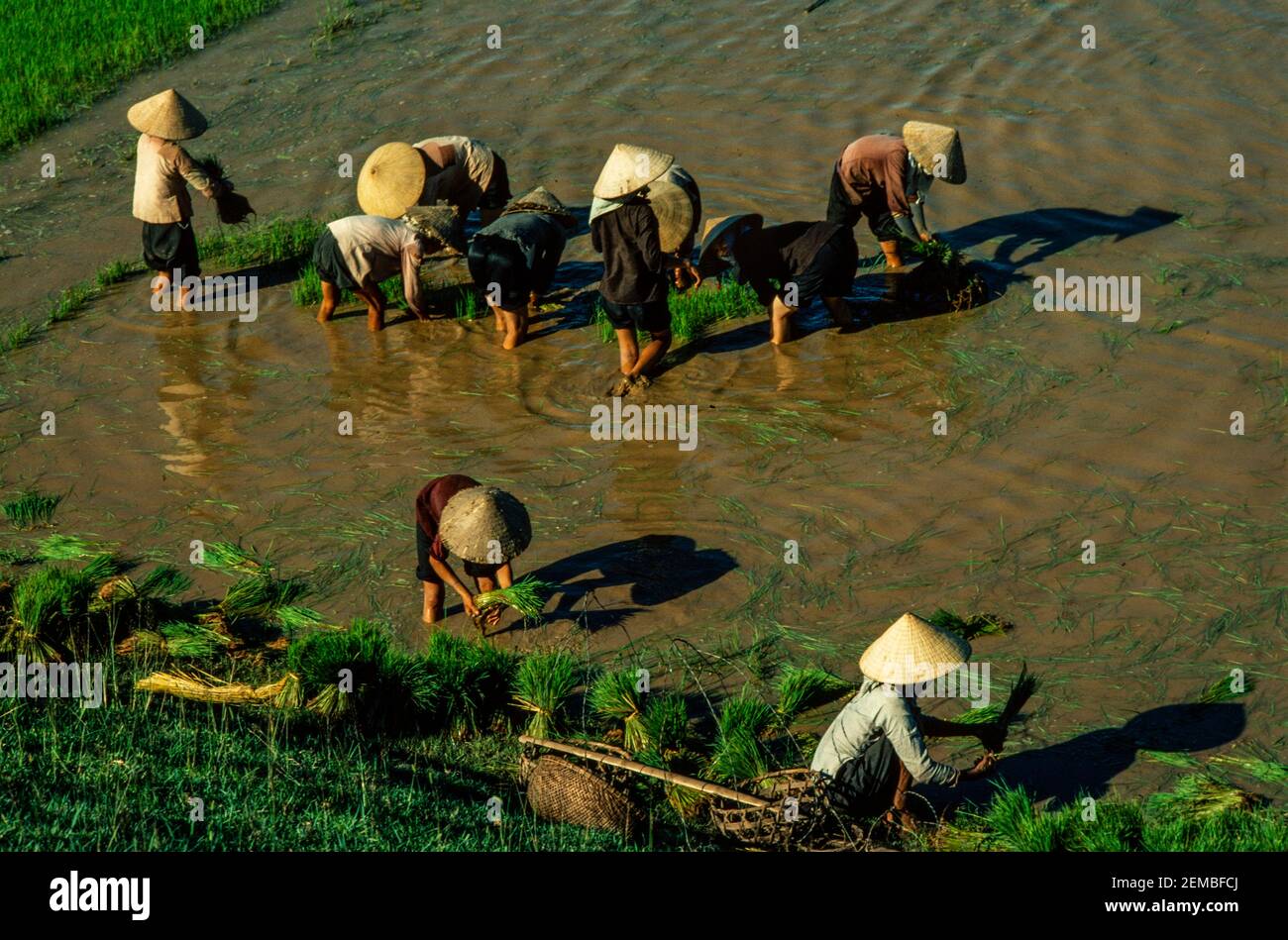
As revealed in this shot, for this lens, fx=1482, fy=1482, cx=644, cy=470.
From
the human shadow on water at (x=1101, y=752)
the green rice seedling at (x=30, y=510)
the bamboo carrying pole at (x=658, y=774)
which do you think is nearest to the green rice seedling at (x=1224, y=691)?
the human shadow on water at (x=1101, y=752)

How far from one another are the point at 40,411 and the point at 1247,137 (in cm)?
775

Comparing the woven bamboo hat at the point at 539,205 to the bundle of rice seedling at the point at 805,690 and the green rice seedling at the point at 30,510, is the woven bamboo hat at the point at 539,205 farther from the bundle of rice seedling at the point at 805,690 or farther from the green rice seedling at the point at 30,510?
the bundle of rice seedling at the point at 805,690

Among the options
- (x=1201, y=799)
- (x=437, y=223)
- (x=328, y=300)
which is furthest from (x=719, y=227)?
(x=1201, y=799)

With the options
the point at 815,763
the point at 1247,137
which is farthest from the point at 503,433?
the point at 1247,137

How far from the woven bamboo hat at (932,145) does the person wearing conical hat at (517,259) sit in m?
2.03

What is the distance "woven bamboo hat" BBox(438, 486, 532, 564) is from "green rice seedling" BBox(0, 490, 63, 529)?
2462mm

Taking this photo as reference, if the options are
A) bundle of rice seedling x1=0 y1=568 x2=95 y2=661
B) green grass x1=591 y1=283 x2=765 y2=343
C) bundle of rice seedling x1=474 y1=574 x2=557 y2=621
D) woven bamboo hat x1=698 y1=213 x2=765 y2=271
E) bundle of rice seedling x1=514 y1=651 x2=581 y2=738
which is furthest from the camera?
green grass x1=591 y1=283 x2=765 y2=343

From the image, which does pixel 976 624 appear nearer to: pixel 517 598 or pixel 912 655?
pixel 912 655

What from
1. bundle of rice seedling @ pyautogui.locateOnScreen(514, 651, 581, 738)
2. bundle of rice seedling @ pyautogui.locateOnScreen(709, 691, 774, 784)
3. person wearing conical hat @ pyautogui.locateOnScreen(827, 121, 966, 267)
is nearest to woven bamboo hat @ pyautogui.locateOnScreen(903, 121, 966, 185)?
person wearing conical hat @ pyautogui.locateOnScreen(827, 121, 966, 267)

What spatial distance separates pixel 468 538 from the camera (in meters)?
5.73

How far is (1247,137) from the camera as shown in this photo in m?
9.88

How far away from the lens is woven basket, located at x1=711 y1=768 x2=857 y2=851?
4.77 m

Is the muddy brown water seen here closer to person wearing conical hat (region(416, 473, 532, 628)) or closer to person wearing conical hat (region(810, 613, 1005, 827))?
person wearing conical hat (region(416, 473, 532, 628))

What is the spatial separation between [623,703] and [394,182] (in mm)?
4113
